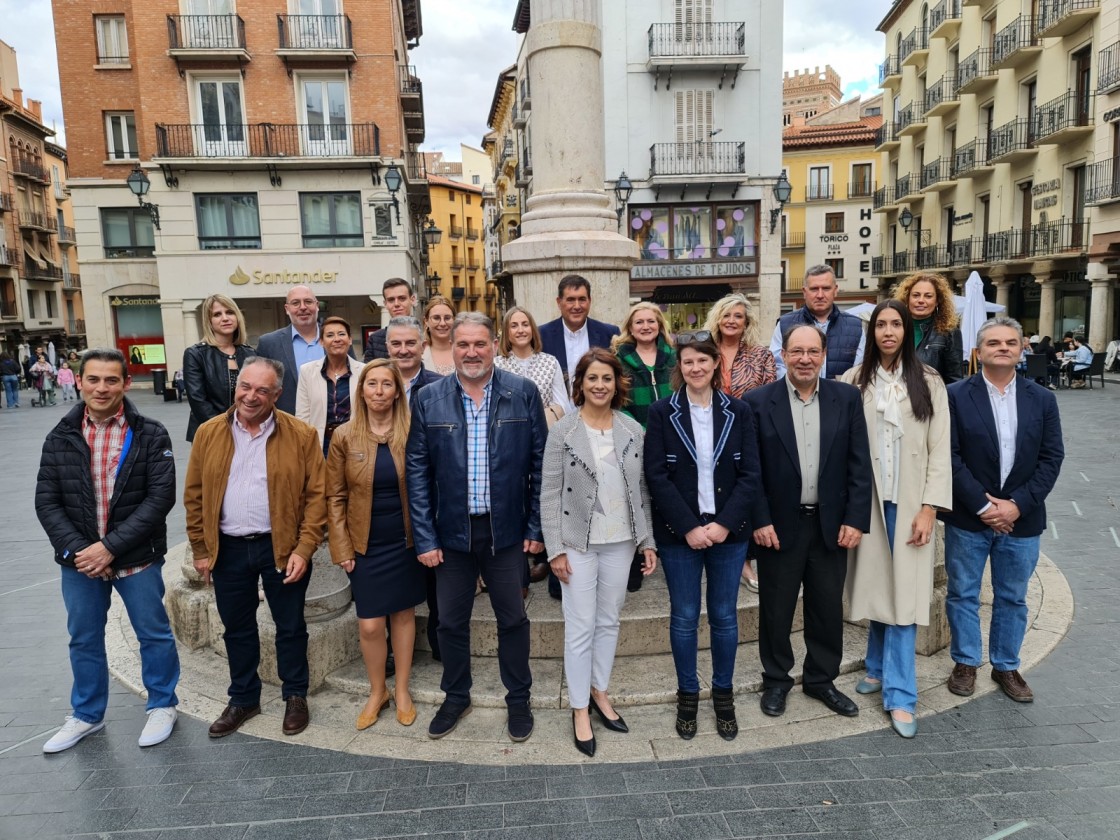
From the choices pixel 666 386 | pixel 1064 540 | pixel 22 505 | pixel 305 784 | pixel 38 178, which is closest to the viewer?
pixel 305 784

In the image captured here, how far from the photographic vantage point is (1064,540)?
675 cm

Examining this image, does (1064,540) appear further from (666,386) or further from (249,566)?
(249,566)

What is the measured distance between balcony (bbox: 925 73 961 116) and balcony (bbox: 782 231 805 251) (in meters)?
10.9

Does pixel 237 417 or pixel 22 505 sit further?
pixel 22 505

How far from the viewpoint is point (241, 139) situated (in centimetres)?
2348

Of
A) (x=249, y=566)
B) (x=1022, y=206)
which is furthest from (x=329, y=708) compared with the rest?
(x=1022, y=206)

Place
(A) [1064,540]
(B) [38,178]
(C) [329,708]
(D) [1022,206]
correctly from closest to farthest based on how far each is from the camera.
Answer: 1. (C) [329,708]
2. (A) [1064,540]
3. (D) [1022,206]
4. (B) [38,178]

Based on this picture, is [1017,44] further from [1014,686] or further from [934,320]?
[1014,686]

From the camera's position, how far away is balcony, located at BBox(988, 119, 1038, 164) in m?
26.0

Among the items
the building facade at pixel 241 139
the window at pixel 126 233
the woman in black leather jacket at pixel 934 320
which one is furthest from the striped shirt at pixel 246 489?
the window at pixel 126 233

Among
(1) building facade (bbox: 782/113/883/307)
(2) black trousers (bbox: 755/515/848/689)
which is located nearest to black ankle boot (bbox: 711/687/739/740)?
(2) black trousers (bbox: 755/515/848/689)

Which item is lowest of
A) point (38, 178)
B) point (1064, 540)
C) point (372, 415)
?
point (1064, 540)

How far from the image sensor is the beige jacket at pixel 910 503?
3.69 m

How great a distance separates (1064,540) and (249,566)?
691 centimetres
